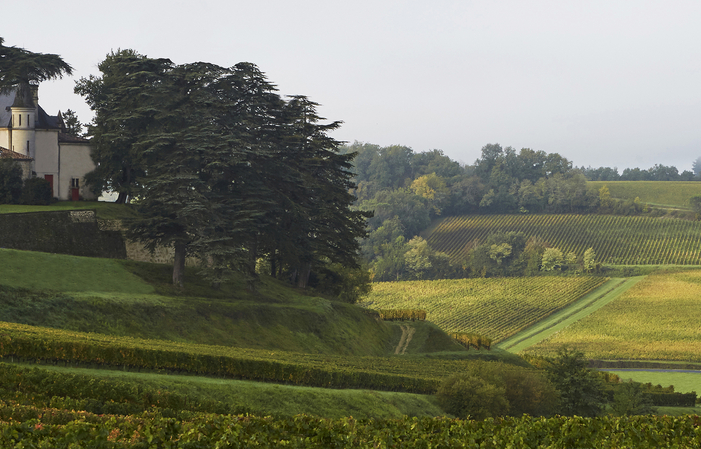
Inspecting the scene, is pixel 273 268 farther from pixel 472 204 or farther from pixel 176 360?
pixel 472 204

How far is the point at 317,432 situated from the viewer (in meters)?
13.5

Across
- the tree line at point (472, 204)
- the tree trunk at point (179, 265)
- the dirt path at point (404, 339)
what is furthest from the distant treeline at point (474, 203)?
the tree trunk at point (179, 265)

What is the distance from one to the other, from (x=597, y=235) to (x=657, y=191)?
147 ft

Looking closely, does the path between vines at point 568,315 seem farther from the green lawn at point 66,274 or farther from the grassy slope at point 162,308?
the green lawn at point 66,274

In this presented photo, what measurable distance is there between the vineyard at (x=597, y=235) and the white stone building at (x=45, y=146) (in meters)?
96.0

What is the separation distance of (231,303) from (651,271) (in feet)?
303

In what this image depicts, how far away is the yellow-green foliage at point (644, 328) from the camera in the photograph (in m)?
71.2

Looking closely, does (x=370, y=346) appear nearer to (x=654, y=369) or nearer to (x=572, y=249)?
(x=654, y=369)

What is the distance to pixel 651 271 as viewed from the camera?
110 meters

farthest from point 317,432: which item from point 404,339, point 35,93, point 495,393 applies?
point 35,93

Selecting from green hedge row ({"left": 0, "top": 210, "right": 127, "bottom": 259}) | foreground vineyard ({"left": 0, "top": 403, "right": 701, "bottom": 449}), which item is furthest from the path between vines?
foreground vineyard ({"left": 0, "top": 403, "right": 701, "bottom": 449})

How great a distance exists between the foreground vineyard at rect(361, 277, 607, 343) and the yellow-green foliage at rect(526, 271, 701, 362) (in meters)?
7.88

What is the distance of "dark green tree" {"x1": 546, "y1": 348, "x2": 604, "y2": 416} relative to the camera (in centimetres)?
3425

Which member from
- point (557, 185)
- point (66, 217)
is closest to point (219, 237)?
point (66, 217)
